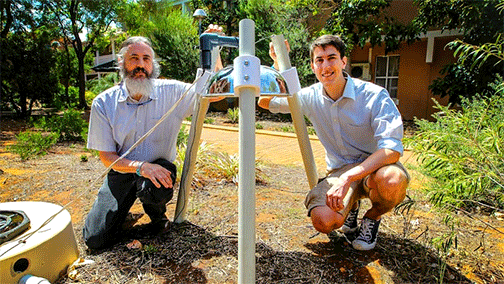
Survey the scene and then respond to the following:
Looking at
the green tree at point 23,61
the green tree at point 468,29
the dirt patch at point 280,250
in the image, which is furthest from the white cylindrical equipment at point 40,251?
the green tree at point 23,61

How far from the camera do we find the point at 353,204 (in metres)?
2.10

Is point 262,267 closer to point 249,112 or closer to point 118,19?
point 249,112

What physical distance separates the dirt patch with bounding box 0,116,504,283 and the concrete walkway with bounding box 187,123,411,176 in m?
1.61

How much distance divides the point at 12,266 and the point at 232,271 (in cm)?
102

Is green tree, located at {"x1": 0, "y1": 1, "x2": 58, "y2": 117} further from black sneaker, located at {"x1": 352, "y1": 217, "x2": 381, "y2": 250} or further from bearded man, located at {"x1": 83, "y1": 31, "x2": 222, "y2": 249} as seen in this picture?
black sneaker, located at {"x1": 352, "y1": 217, "x2": 381, "y2": 250}

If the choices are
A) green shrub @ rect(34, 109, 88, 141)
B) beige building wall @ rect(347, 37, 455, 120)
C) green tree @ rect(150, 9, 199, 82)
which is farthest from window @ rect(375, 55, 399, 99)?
green shrub @ rect(34, 109, 88, 141)

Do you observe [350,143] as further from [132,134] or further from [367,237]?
[132,134]

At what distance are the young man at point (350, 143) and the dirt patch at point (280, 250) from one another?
205mm

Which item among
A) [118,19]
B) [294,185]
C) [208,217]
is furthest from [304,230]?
[118,19]

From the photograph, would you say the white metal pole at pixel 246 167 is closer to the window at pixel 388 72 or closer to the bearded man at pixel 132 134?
the bearded man at pixel 132 134

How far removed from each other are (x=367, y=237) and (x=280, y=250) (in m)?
0.52

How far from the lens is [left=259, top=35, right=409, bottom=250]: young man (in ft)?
5.97

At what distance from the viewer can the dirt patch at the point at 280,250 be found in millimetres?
1748

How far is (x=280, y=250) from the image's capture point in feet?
6.53
